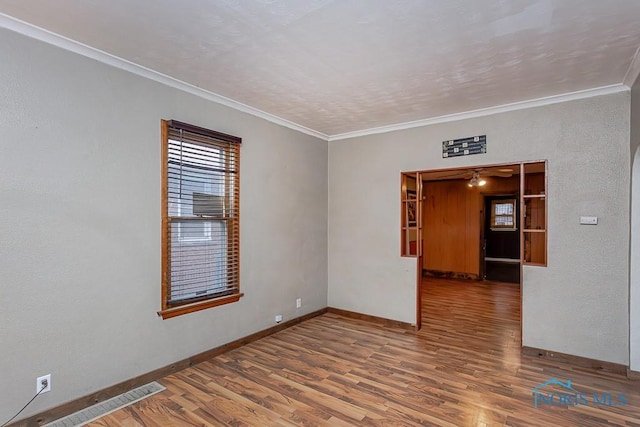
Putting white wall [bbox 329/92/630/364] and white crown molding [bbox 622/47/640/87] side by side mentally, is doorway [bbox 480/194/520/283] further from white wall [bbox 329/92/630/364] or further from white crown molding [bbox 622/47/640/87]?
white crown molding [bbox 622/47/640/87]

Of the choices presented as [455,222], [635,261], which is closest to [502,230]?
[455,222]

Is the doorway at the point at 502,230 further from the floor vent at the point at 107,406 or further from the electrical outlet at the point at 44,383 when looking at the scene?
the electrical outlet at the point at 44,383

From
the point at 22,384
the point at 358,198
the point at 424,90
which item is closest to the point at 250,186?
the point at 358,198

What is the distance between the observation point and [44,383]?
93.1 inches

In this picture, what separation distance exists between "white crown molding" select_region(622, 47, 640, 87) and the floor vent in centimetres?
486

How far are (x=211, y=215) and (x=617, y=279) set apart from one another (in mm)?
4207

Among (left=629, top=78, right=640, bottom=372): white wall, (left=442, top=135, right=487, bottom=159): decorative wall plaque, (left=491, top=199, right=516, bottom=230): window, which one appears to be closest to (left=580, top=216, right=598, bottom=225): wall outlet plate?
(left=629, top=78, right=640, bottom=372): white wall

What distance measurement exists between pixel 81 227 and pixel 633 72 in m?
4.85

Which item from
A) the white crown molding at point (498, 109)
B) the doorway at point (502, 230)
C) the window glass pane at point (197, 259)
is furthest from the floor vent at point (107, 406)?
the doorway at point (502, 230)

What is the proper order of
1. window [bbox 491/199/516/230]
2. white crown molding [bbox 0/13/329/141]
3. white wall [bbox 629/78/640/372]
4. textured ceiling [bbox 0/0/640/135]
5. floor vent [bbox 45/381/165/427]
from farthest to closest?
window [bbox 491/199/516/230]
white wall [bbox 629/78/640/372]
floor vent [bbox 45/381/165/427]
white crown molding [bbox 0/13/329/141]
textured ceiling [bbox 0/0/640/135]

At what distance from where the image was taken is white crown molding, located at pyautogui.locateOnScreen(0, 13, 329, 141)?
7.35ft

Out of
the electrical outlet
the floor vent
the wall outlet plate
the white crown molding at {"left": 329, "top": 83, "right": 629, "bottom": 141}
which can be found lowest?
the floor vent

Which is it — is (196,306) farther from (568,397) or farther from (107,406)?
(568,397)

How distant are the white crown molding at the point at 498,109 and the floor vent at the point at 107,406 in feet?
13.2
